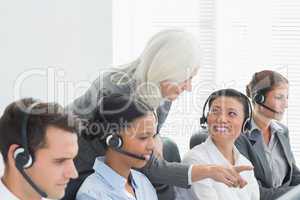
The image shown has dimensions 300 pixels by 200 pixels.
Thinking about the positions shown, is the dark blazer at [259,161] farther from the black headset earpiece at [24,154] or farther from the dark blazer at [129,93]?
the black headset earpiece at [24,154]

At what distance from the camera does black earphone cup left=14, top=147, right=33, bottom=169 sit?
4.52ft

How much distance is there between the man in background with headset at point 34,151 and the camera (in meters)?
1.40

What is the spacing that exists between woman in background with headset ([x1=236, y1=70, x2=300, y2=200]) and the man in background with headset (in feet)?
3.66

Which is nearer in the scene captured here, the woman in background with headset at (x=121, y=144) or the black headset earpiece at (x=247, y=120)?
the woman in background with headset at (x=121, y=144)

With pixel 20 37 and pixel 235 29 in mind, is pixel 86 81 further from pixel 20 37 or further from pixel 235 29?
pixel 235 29

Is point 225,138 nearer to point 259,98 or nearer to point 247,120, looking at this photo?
point 247,120

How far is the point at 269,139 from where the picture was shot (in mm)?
2588

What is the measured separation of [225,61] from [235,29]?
20 centimetres

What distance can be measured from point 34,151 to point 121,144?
407 millimetres

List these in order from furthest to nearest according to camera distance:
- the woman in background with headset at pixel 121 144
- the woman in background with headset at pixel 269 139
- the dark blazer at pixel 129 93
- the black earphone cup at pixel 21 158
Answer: the woman in background with headset at pixel 269 139, the dark blazer at pixel 129 93, the woman in background with headset at pixel 121 144, the black earphone cup at pixel 21 158

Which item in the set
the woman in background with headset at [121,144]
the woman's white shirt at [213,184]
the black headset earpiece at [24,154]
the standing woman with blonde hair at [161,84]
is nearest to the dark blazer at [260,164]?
the woman's white shirt at [213,184]

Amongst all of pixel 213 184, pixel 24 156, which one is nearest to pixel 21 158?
pixel 24 156

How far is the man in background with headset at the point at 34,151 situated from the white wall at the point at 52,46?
51 centimetres

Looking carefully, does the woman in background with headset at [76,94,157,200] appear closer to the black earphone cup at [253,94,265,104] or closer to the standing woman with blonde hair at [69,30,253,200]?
the standing woman with blonde hair at [69,30,253,200]
